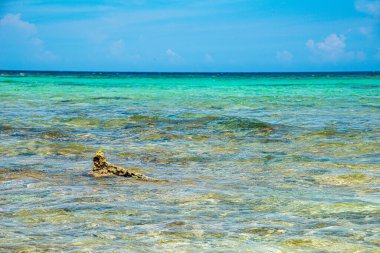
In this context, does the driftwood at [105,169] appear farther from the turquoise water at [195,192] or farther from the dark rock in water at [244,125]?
the dark rock in water at [244,125]

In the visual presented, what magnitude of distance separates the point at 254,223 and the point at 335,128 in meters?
9.53

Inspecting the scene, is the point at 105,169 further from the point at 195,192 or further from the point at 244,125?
the point at 244,125

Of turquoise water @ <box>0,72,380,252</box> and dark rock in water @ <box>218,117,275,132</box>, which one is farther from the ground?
dark rock in water @ <box>218,117,275,132</box>

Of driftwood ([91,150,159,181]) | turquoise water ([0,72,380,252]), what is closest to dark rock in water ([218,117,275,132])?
turquoise water ([0,72,380,252])

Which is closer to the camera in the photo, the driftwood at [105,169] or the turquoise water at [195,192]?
the turquoise water at [195,192]

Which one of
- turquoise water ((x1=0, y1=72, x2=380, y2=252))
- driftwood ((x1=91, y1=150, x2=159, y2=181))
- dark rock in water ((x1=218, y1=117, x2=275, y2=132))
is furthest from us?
dark rock in water ((x1=218, y1=117, x2=275, y2=132))

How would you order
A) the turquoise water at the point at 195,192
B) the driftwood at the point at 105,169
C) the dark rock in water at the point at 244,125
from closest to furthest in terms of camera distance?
the turquoise water at the point at 195,192
the driftwood at the point at 105,169
the dark rock in water at the point at 244,125

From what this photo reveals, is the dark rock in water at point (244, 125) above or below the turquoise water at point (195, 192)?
above

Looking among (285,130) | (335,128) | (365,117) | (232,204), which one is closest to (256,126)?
(285,130)

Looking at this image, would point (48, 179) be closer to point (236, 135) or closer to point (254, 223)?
point (254, 223)

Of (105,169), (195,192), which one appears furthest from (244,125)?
(195,192)

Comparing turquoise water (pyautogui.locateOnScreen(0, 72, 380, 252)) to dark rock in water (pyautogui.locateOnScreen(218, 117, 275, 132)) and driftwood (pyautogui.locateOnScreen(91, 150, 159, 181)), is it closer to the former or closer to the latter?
driftwood (pyautogui.locateOnScreen(91, 150, 159, 181))

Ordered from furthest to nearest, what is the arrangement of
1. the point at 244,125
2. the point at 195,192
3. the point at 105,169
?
the point at 244,125
the point at 105,169
the point at 195,192

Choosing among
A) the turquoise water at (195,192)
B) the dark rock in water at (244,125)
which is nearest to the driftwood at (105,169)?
the turquoise water at (195,192)
